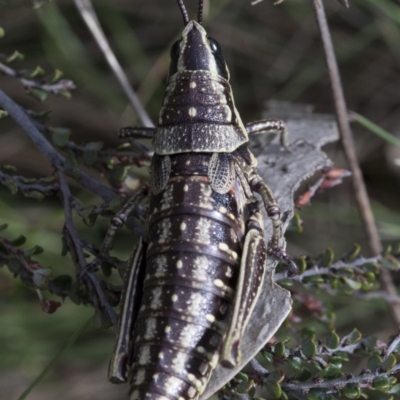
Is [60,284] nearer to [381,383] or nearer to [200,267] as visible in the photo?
[200,267]

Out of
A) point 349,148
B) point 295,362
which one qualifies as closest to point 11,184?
point 295,362

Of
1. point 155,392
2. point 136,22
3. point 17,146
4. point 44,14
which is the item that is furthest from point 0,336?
point 136,22

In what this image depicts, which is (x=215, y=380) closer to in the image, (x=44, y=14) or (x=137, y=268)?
(x=137, y=268)

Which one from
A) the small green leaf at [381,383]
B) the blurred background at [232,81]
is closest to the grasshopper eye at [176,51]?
the blurred background at [232,81]

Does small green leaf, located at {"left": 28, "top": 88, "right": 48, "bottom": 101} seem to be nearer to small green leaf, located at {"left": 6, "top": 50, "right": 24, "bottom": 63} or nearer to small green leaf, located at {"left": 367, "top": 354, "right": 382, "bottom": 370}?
small green leaf, located at {"left": 6, "top": 50, "right": 24, "bottom": 63}

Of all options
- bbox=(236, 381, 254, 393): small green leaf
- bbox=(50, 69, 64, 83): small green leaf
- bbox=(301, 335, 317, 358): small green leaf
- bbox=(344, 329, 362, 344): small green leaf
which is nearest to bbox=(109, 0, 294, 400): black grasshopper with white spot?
bbox=(236, 381, 254, 393): small green leaf
